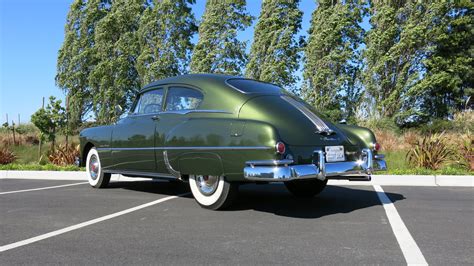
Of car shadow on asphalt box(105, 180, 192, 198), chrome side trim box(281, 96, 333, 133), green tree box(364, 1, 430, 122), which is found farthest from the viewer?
green tree box(364, 1, 430, 122)

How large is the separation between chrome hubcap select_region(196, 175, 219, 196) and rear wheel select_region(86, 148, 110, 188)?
2607mm

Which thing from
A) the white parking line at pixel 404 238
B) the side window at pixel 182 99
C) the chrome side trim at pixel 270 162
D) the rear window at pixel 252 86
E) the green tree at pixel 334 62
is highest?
the green tree at pixel 334 62

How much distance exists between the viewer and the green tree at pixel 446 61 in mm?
23594

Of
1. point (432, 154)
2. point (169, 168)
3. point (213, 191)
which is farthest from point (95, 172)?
point (432, 154)

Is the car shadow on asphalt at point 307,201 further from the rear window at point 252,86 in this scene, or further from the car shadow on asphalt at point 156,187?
the rear window at point 252,86

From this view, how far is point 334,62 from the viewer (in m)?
22.9

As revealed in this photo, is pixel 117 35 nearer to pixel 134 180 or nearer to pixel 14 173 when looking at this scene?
pixel 14 173

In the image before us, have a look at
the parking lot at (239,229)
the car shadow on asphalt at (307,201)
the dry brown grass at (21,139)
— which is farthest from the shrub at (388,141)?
the dry brown grass at (21,139)

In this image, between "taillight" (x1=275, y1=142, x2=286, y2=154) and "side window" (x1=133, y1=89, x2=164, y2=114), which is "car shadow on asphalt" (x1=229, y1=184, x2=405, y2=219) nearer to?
"taillight" (x1=275, y1=142, x2=286, y2=154)

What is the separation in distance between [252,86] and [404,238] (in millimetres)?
2660

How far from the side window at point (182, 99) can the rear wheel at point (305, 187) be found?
193cm

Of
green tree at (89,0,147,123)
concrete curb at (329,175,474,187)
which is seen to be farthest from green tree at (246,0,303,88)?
concrete curb at (329,175,474,187)

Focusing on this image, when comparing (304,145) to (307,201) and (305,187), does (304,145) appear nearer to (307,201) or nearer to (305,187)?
(307,201)

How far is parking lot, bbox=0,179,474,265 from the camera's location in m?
3.31
